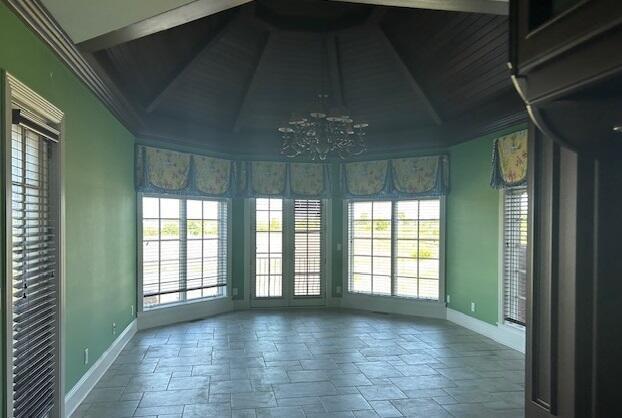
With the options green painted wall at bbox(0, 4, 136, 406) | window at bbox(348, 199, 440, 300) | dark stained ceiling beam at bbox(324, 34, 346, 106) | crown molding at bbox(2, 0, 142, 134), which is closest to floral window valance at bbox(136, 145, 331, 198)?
green painted wall at bbox(0, 4, 136, 406)

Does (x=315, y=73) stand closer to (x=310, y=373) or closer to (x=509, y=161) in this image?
(x=509, y=161)

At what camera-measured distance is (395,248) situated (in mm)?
7676

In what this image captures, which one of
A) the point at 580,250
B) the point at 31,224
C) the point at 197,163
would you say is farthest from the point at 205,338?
the point at 580,250

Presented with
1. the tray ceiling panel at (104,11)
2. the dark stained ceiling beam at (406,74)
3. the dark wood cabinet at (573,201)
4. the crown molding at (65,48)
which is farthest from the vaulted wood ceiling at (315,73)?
the dark wood cabinet at (573,201)

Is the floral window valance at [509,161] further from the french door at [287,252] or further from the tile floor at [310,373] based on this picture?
the french door at [287,252]

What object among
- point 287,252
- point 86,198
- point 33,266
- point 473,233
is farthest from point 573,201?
point 287,252

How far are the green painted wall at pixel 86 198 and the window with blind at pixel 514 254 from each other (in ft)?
16.1

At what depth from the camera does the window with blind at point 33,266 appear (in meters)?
2.70

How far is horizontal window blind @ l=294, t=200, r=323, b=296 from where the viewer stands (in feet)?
26.8

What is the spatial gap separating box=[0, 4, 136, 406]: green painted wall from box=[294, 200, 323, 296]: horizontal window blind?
317cm

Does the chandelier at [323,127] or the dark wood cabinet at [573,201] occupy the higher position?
the chandelier at [323,127]

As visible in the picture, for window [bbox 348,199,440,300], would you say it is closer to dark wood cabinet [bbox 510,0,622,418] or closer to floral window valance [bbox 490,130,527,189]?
floral window valance [bbox 490,130,527,189]

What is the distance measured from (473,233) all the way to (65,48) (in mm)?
5596

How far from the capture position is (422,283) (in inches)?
294
